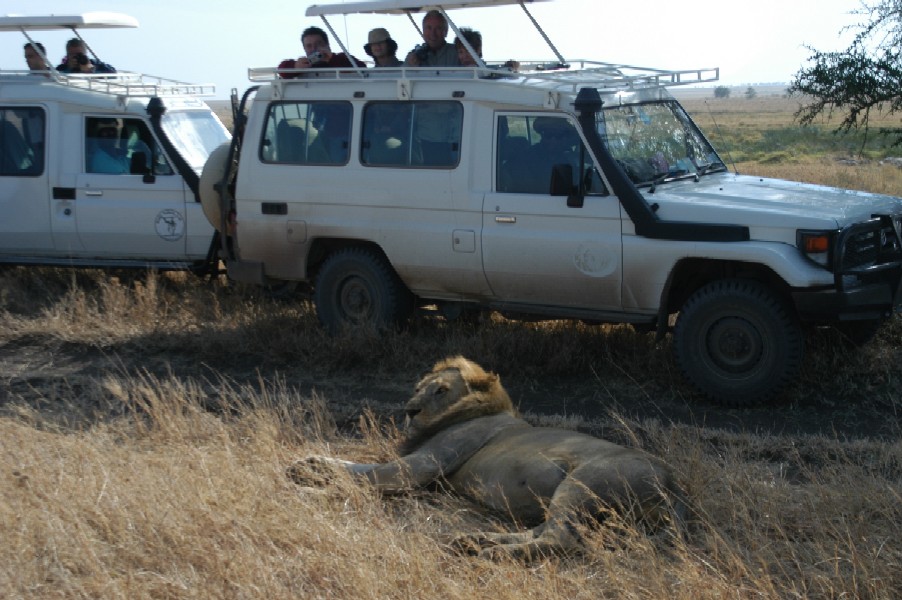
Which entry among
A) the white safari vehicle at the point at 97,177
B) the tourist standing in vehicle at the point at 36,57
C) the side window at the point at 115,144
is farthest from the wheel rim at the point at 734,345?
the tourist standing in vehicle at the point at 36,57

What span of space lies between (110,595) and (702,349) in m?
4.28

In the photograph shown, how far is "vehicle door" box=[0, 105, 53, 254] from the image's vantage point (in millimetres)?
10695

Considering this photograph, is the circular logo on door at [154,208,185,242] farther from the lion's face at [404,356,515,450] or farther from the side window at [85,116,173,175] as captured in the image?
the lion's face at [404,356,515,450]

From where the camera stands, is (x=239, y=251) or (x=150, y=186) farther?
(x=150, y=186)

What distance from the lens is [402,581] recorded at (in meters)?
4.01

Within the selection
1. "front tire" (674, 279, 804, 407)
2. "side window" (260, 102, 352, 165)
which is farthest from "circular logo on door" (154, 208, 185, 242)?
"front tire" (674, 279, 804, 407)

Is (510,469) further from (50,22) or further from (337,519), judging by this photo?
(50,22)

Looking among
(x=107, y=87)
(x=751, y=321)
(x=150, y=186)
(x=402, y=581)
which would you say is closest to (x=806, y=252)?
(x=751, y=321)

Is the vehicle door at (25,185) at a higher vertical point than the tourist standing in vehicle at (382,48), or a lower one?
lower

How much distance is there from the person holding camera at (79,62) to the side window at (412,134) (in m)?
4.85

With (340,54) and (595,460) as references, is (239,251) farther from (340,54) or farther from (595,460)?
(595,460)

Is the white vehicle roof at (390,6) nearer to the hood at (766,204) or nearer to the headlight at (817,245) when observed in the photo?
the hood at (766,204)

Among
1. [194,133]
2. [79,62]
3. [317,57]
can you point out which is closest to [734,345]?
[317,57]

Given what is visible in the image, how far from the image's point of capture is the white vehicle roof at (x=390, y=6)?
835cm
